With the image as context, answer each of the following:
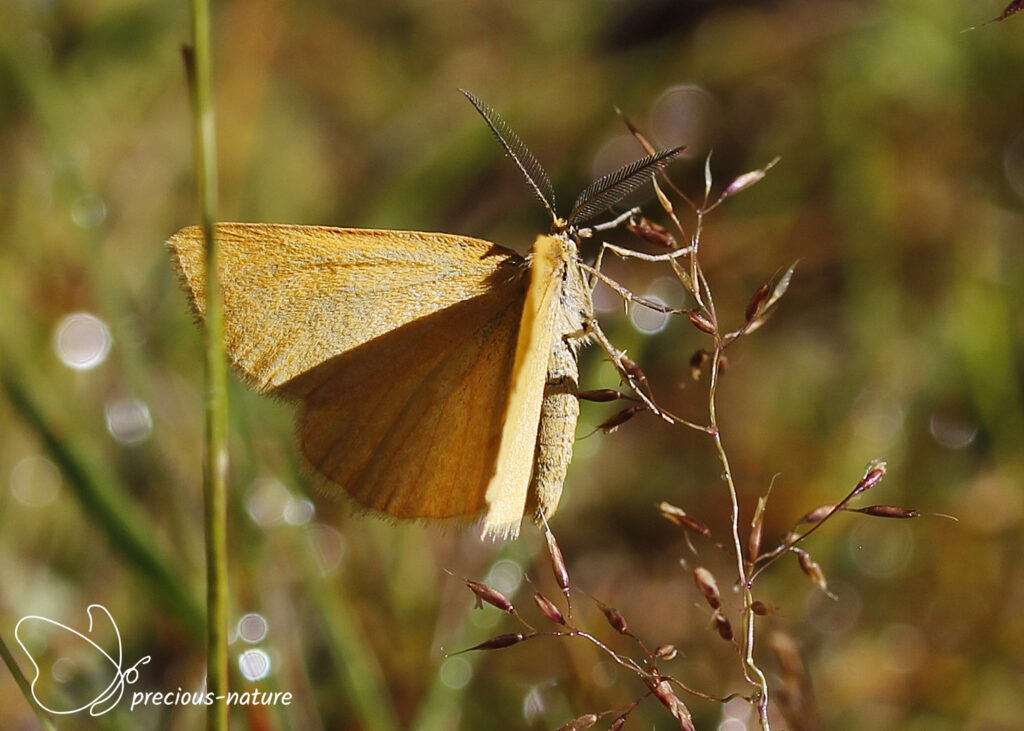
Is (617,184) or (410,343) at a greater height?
(617,184)

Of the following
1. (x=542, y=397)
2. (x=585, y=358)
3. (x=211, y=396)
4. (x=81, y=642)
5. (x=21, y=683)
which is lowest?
(x=585, y=358)

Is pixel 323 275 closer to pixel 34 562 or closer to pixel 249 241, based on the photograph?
pixel 249 241

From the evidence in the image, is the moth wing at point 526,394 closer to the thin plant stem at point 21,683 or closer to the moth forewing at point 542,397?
the moth forewing at point 542,397

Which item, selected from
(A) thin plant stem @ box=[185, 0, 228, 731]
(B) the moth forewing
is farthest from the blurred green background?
(A) thin plant stem @ box=[185, 0, 228, 731]

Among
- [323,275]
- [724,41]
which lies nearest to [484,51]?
[724,41]

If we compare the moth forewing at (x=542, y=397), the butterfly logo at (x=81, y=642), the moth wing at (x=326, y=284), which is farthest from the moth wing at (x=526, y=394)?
the butterfly logo at (x=81, y=642)

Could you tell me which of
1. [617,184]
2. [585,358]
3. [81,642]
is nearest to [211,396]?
[617,184]

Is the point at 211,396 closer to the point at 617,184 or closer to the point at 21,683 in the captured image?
the point at 21,683
